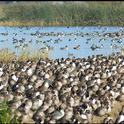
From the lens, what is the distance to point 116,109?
8773 millimetres

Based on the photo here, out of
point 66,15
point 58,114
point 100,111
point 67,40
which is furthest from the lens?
point 66,15

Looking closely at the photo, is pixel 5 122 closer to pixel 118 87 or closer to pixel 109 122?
pixel 109 122

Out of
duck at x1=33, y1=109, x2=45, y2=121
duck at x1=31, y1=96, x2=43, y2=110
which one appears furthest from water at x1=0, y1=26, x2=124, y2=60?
duck at x1=33, y1=109, x2=45, y2=121

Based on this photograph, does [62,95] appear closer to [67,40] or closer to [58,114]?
[58,114]

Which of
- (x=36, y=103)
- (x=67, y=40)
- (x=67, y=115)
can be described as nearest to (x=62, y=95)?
(x=36, y=103)

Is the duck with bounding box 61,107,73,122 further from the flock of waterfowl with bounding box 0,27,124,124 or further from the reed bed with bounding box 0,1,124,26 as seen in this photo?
the reed bed with bounding box 0,1,124,26

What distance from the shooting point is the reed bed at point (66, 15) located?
38.9 metres

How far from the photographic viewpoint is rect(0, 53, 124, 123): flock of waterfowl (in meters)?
7.37

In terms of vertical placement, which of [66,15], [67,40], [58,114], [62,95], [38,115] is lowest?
[66,15]

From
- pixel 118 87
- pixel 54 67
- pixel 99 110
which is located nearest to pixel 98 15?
pixel 54 67

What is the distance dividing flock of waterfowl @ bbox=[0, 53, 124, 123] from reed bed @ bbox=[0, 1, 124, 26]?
26.9 metres

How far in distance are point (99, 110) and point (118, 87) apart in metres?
3.01

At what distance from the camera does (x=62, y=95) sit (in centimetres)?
888

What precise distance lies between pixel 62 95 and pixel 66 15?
32.4m
